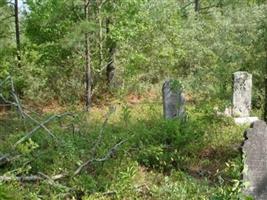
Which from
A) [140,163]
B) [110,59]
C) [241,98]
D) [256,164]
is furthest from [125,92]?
[256,164]

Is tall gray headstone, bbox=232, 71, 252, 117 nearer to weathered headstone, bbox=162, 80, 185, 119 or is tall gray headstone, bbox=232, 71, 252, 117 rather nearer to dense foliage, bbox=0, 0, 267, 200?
dense foliage, bbox=0, 0, 267, 200

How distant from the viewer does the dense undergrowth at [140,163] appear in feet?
21.8

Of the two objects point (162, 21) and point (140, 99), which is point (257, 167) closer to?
point (140, 99)

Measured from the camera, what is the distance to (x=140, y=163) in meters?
8.74

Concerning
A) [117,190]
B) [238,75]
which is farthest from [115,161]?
[238,75]

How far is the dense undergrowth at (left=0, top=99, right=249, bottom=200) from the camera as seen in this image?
6.64 meters

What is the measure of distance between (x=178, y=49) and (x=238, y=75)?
721cm

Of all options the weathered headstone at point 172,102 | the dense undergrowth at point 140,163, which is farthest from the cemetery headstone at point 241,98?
the weathered headstone at point 172,102

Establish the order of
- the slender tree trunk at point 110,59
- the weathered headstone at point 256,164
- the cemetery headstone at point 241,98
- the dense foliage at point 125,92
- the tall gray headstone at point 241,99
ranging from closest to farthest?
the weathered headstone at point 256,164 → the dense foliage at point 125,92 → the cemetery headstone at point 241,98 → the tall gray headstone at point 241,99 → the slender tree trunk at point 110,59

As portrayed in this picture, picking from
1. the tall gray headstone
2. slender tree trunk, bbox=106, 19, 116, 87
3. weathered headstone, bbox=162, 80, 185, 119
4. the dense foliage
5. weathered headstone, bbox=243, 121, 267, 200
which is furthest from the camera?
slender tree trunk, bbox=106, 19, 116, 87

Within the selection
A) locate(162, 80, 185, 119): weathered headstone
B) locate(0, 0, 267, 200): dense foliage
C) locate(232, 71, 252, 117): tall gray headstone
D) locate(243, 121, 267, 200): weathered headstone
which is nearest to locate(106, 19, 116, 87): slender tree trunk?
locate(0, 0, 267, 200): dense foliage

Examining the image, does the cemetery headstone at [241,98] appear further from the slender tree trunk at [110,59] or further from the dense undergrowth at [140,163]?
the slender tree trunk at [110,59]

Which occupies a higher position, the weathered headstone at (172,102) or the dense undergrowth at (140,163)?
the weathered headstone at (172,102)

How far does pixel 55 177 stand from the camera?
7.00m
